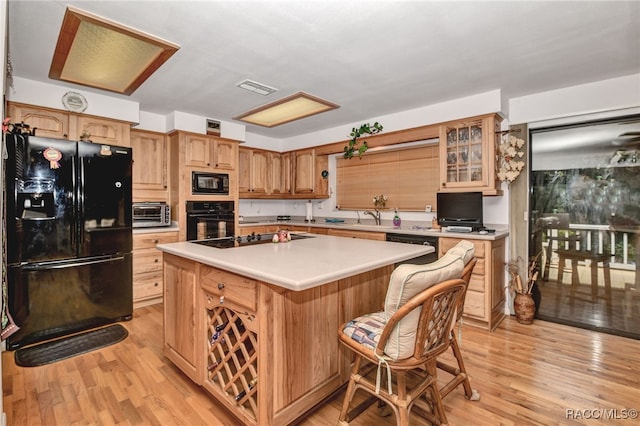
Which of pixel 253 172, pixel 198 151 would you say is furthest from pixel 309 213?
pixel 198 151

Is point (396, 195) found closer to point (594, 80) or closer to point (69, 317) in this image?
point (594, 80)

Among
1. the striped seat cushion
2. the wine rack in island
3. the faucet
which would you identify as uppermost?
the faucet

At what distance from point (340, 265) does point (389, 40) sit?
68.9 inches

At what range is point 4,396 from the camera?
2051mm

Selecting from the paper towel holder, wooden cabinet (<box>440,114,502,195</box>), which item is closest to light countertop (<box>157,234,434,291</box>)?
wooden cabinet (<box>440,114,502,195</box>)

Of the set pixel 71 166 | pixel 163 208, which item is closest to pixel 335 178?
pixel 163 208

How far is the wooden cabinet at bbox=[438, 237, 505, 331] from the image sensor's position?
10.3 ft

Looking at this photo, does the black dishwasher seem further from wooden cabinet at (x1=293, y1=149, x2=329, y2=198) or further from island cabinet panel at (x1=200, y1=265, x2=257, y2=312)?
island cabinet panel at (x1=200, y1=265, x2=257, y2=312)

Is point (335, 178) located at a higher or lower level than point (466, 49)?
lower

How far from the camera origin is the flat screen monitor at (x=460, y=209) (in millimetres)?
3469

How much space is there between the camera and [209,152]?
14.5 feet

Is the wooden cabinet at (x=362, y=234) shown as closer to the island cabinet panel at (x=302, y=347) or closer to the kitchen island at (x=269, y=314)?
the kitchen island at (x=269, y=314)

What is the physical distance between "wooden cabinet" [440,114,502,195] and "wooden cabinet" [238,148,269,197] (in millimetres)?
2971

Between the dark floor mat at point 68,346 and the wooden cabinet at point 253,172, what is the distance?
105 inches
